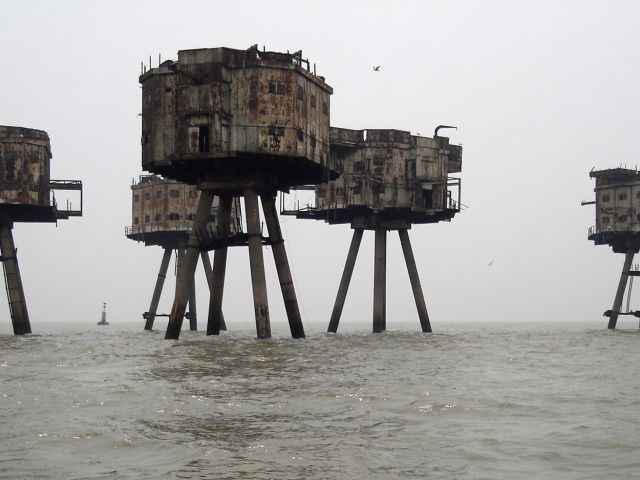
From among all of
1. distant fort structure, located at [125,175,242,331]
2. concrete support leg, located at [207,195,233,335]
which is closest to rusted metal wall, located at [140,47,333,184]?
concrete support leg, located at [207,195,233,335]

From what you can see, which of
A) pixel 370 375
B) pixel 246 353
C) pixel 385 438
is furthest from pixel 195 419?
pixel 246 353

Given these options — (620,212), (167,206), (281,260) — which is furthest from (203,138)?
(620,212)

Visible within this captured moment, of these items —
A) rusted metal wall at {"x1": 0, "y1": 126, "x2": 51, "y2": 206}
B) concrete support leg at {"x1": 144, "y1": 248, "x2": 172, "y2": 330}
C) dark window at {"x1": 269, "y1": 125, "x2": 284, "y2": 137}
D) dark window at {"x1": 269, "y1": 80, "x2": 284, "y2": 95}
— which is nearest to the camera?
dark window at {"x1": 269, "y1": 125, "x2": 284, "y2": 137}

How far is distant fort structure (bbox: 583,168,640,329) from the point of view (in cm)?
6488

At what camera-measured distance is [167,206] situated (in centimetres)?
6091

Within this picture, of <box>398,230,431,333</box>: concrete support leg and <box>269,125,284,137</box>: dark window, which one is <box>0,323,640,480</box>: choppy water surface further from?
<box>398,230,431,333</box>: concrete support leg

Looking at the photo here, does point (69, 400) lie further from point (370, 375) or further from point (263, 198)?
point (263, 198)

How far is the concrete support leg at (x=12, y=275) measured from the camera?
156 ft

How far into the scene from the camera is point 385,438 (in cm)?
1399

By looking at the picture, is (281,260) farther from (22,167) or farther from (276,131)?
(22,167)

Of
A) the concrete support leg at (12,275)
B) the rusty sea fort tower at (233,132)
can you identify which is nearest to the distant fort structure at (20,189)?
the concrete support leg at (12,275)

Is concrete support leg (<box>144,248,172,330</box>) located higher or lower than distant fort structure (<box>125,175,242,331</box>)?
lower

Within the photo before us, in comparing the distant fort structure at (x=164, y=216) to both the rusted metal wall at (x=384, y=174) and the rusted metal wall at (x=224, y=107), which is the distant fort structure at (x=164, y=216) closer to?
the rusted metal wall at (x=384, y=174)

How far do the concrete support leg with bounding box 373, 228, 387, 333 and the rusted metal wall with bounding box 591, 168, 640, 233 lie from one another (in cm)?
1978
